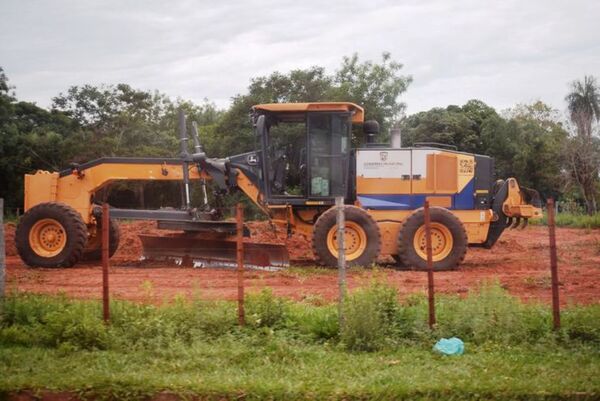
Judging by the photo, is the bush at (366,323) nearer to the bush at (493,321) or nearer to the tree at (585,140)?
the bush at (493,321)

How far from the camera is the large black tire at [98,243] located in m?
15.7

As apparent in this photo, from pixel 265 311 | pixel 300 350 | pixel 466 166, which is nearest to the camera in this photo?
pixel 300 350

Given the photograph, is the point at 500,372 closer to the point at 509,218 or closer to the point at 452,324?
the point at 452,324

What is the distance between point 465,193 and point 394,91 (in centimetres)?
2022

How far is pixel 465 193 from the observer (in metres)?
14.7

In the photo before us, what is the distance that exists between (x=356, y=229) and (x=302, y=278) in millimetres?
1826

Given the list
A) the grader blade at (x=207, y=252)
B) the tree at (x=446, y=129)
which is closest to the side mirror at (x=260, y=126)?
the grader blade at (x=207, y=252)

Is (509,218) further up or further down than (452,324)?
further up

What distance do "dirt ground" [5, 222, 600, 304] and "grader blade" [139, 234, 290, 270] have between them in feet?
0.93

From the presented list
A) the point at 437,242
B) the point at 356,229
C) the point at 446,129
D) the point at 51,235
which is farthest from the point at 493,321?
the point at 446,129

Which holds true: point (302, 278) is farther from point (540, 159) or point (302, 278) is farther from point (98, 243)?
point (540, 159)

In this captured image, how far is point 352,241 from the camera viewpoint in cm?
1386

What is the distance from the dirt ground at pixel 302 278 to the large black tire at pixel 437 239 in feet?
1.17

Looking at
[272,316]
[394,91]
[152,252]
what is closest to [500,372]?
[272,316]
